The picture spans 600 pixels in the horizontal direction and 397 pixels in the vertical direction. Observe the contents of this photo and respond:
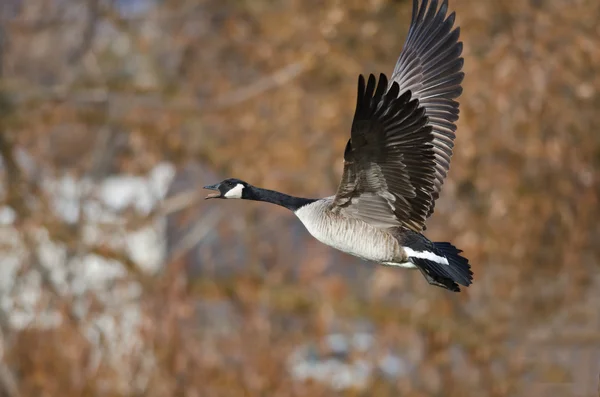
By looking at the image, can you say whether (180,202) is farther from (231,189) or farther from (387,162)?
(387,162)

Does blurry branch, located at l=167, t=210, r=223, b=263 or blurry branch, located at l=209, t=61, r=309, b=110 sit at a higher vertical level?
blurry branch, located at l=209, t=61, r=309, b=110

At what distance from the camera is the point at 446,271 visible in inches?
160

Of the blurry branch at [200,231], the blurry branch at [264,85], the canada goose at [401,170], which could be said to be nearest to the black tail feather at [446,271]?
the canada goose at [401,170]

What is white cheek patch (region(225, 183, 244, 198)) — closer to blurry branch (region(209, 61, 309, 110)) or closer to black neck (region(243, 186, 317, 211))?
black neck (region(243, 186, 317, 211))

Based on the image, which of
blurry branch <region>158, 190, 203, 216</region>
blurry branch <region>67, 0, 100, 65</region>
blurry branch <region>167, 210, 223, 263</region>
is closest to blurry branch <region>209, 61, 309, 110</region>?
blurry branch <region>158, 190, 203, 216</region>

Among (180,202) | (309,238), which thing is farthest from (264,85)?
(309,238)

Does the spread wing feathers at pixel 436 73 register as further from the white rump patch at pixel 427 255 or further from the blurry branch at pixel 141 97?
the blurry branch at pixel 141 97

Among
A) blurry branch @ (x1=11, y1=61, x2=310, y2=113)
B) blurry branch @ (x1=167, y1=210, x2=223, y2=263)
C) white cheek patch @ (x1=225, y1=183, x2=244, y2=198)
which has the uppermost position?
blurry branch @ (x1=11, y1=61, x2=310, y2=113)

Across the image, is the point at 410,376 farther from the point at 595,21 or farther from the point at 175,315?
the point at 595,21

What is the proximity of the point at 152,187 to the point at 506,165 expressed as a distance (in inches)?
170

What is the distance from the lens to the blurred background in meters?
9.80

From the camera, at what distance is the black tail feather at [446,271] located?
400 cm

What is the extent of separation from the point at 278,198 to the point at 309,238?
7.35m

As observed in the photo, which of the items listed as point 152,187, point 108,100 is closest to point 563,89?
point 152,187
